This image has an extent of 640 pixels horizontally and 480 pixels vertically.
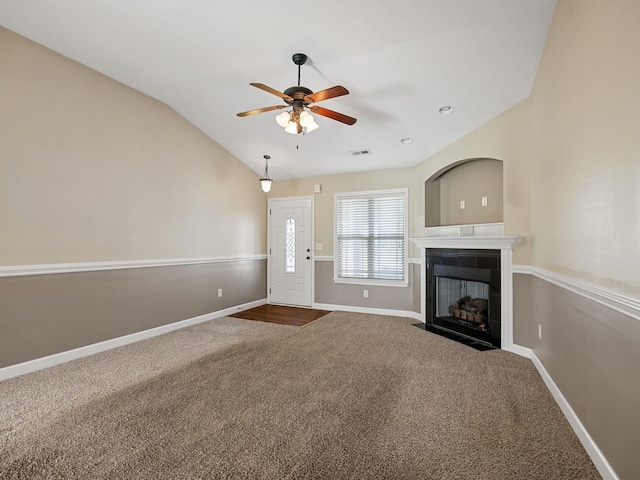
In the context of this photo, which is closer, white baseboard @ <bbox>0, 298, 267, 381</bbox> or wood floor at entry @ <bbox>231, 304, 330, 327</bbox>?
white baseboard @ <bbox>0, 298, 267, 381</bbox>

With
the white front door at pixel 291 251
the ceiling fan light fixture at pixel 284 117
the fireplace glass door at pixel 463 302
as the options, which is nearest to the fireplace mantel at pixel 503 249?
the fireplace glass door at pixel 463 302

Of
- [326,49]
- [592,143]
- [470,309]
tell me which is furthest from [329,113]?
[470,309]

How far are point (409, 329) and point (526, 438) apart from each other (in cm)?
247

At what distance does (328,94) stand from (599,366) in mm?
2524

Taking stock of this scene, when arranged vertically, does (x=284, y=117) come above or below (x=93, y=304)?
above

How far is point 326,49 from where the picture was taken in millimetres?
2869

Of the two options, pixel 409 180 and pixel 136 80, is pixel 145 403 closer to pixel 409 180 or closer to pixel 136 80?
pixel 136 80

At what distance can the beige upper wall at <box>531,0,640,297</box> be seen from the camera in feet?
4.52

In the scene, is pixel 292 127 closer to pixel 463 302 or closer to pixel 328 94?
pixel 328 94

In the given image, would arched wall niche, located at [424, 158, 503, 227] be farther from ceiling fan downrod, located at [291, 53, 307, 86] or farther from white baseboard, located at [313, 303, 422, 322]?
ceiling fan downrod, located at [291, 53, 307, 86]

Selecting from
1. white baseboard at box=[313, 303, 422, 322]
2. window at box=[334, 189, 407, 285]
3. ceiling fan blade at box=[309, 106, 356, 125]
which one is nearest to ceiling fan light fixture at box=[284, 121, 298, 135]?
ceiling fan blade at box=[309, 106, 356, 125]

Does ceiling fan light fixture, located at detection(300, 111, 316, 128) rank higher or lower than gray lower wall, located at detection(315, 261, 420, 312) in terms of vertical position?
higher

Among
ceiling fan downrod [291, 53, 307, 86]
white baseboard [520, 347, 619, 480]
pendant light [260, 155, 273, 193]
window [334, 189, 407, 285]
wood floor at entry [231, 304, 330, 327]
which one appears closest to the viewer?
white baseboard [520, 347, 619, 480]

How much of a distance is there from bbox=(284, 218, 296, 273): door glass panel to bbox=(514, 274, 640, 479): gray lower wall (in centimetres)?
415
